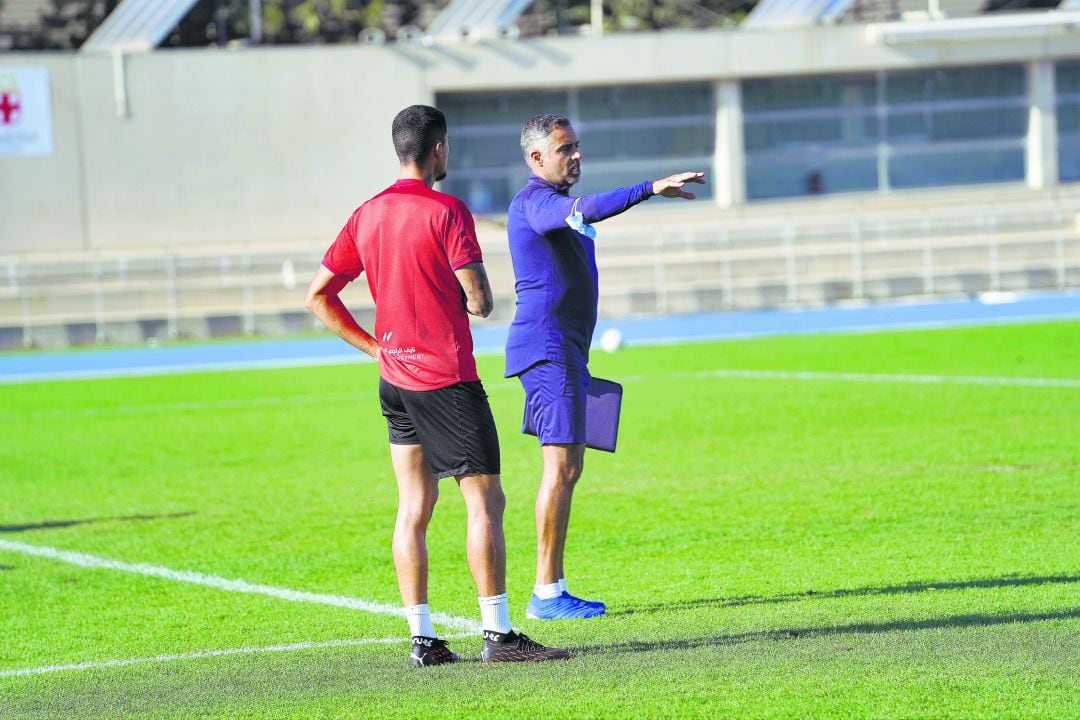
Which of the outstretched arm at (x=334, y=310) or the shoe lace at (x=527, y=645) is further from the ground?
the outstretched arm at (x=334, y=310)

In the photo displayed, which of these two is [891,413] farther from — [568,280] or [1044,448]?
[568,280]

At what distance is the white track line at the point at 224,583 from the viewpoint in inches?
279

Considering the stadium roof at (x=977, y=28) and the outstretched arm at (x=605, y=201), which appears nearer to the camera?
the outstretched arm at (x=605, y=201)

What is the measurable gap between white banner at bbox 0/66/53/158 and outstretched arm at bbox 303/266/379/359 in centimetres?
2853

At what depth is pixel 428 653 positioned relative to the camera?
5945 mm

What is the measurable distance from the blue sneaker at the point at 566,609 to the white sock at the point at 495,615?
96cm

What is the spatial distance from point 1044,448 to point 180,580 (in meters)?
6.27

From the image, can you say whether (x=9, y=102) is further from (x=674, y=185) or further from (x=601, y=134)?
(x=674, y=185)

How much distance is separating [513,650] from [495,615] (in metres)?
0.14

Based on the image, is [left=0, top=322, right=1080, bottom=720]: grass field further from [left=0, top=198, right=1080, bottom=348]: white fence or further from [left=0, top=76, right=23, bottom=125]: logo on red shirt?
[left=0, top=76, right=23, bottom=125]: logo on red shirt

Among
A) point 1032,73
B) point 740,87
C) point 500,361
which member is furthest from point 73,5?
point 1032,73

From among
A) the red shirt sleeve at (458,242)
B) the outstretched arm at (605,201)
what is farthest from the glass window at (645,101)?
the red shirt sleeve at (458,242)

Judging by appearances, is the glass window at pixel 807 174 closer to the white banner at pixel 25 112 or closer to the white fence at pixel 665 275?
the white fence at pixel 665 275

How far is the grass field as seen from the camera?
5480 millimetres
